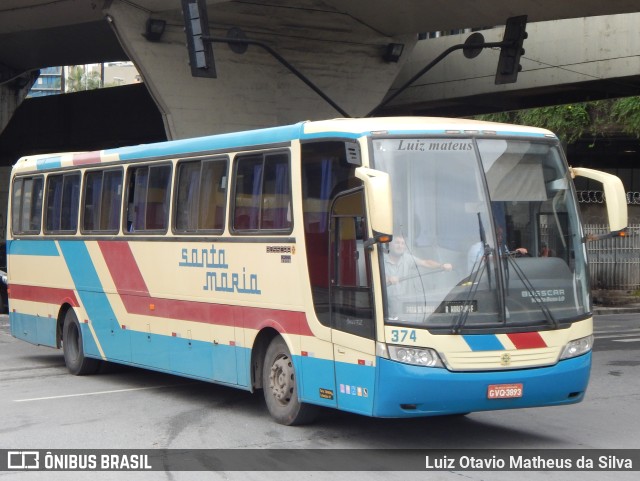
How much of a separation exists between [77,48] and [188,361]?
83.4ft

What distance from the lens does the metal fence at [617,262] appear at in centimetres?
3164

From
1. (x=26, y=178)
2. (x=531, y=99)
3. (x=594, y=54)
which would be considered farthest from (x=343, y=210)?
(x=531, y=99)

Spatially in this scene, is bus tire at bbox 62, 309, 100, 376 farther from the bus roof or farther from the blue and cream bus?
the bus roof

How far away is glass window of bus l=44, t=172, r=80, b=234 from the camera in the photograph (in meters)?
15.7

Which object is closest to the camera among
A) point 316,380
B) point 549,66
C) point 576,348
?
point 576,348

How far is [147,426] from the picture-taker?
11164 millimetres

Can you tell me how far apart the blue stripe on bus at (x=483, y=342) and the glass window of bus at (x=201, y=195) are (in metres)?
3.84

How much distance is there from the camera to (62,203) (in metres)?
16.1

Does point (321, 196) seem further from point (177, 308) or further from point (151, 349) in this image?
point (151, 349)

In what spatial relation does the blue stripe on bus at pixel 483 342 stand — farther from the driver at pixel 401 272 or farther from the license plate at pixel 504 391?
the driver at pixel 401 272

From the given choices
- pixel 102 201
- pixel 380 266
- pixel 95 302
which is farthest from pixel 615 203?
Result: pixel 95 302

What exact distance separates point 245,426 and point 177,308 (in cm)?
243

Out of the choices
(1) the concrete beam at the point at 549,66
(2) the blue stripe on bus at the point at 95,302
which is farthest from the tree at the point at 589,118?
(2) the blue stripe on bus at the point at 95,302

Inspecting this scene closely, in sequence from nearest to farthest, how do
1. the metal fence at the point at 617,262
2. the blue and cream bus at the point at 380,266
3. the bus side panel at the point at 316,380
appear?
the blue and cream bus at the point at 380,266
the bus side panel at the point at 316,380
the metal fence at the point at 617,262
